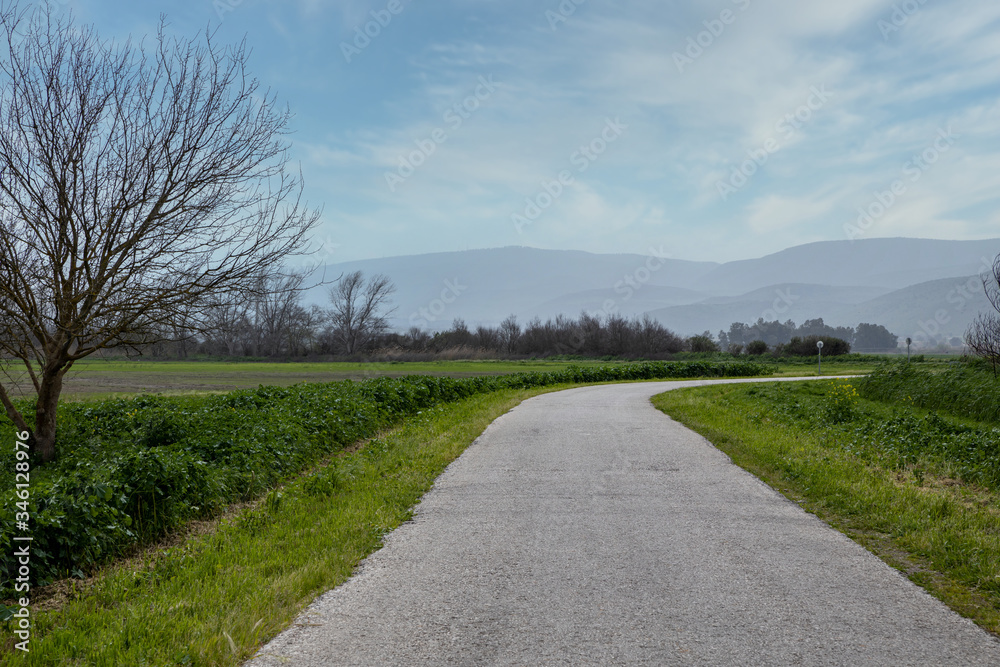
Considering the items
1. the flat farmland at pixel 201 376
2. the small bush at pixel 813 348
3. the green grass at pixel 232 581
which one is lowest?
the green grass at pixel 232 581

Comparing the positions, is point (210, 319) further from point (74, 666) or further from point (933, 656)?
point (933, 656)

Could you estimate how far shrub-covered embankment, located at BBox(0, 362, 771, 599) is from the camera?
235 inches

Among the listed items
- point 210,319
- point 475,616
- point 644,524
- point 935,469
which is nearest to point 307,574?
point 475,616

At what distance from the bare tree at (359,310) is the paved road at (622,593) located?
129 feet

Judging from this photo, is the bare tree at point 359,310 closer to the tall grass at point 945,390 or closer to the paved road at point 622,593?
the tall grass at point 945,390

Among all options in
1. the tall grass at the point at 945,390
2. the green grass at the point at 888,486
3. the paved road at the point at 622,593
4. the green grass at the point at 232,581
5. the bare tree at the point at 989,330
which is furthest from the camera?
the bare tree at the point at 989,330

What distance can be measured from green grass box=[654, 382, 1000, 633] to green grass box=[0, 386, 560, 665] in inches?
189

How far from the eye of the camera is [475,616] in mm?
4391

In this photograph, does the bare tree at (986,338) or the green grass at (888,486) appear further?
the bare tree at (986,338)

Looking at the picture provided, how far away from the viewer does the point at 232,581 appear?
5.11 m

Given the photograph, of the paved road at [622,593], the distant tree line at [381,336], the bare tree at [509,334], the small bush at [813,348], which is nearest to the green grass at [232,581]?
the paved road at [622,593]

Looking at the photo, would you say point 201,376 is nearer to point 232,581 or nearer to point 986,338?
point 232,581

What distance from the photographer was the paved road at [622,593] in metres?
3.87

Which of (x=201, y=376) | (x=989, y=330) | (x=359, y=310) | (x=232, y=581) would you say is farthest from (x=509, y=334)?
(x=232, y=581)
